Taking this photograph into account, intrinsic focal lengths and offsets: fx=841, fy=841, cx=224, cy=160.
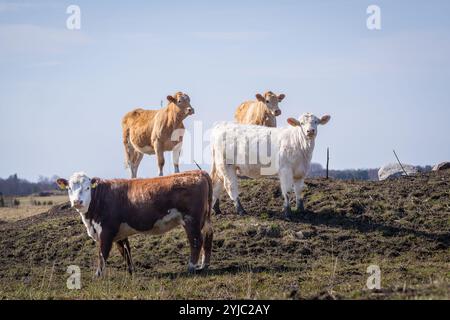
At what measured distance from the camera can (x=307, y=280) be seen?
47.9 feet

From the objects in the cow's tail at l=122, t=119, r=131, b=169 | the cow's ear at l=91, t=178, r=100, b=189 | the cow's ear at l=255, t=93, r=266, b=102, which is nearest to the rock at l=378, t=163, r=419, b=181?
the cow's ear at l=255, t=93, r=266, b=102

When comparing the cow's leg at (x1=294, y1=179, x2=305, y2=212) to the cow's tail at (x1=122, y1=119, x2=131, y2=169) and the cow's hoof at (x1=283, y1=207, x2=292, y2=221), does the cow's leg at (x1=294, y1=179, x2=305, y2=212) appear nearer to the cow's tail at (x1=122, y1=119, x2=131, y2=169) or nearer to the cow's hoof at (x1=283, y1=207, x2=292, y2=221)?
the cow's hoof at (x1=283, y1=207, x2=292, y2=221)

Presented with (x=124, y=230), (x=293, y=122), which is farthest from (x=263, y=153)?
(x=124, y=230)

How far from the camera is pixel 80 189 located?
16000mm

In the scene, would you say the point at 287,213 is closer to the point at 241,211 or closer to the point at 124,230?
the point at 241,211

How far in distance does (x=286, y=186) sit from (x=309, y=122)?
164cm

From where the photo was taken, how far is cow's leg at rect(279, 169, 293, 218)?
2030 cm

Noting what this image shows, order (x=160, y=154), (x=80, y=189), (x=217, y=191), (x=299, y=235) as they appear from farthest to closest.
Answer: (x=160, y=154) < (x=217, y=191) < (x=299, y=235) < (x=80, y=189)

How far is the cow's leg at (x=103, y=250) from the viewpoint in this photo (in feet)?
51.8

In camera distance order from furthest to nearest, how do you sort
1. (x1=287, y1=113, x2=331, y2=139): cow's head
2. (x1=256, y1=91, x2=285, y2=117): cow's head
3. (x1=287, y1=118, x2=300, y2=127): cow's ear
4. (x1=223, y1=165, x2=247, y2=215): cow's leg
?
(x1=256, y1=91, x2=285, y2=117): cow's head, (x1=223, y1=165, x2=247, y2=215): cow's leg, (x1=287, y1=118, x2=300, y2=127): cow's ear, (x1=287, y1=113, x2=331, y2=139): cow's head

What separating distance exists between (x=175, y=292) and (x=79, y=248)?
6657mm

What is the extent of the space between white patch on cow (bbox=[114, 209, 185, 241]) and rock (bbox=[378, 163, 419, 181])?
43.3 ft

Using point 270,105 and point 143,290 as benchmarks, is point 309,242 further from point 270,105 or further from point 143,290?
point 270,105
